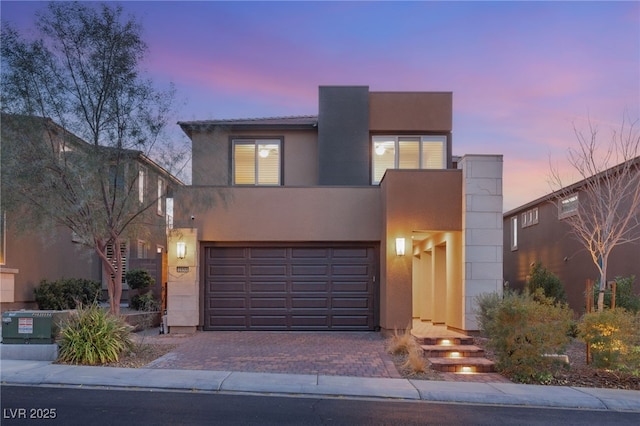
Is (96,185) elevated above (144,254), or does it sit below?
above

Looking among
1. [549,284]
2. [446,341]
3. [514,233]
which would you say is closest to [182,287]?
[446,341]

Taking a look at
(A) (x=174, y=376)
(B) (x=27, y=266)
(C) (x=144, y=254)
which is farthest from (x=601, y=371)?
(C) (x=144, y=254)

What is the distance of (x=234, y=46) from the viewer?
16.0 meters

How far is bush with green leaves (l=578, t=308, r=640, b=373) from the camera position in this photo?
33.5 feet

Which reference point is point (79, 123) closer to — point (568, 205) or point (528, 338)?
point (528, 338)

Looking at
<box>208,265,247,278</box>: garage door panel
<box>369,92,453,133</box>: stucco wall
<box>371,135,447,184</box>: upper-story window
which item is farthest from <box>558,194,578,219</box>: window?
<box>208,265,247,278</box>: garage door panel

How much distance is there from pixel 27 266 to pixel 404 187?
1233 cm

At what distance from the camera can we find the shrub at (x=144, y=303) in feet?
57.6

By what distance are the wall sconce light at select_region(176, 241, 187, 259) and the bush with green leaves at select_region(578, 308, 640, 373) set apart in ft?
34.3

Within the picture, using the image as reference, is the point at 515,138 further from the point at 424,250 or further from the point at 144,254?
the point at 144,254

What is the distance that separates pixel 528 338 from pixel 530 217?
15999mm

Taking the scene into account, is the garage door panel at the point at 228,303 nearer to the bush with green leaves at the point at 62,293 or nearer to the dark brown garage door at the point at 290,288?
the dark brown garage door at the point at 290,288

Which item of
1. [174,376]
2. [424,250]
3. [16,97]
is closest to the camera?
[174,376]

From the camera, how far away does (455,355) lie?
1172 centimetres
